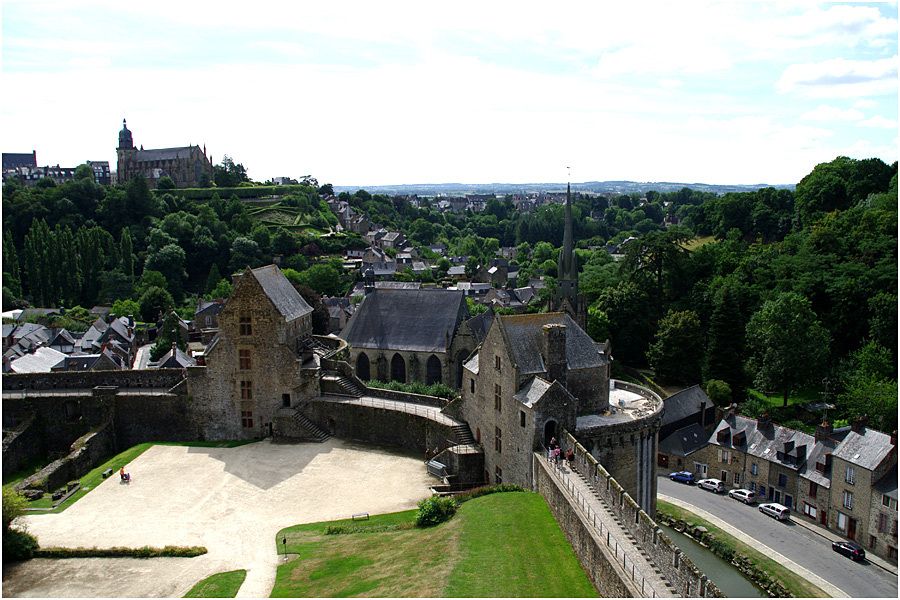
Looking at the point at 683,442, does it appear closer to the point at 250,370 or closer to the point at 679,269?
the point at 679,269

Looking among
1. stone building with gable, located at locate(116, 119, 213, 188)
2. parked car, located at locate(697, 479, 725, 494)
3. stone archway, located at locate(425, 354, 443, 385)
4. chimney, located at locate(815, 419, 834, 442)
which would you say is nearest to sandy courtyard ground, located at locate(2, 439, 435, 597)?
stone archway, located at locate(425, 354, 443, 385)

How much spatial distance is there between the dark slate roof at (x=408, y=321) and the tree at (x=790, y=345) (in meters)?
21.9

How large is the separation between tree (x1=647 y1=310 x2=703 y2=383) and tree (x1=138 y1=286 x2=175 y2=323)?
53.4 metres

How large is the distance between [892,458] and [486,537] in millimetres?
25060

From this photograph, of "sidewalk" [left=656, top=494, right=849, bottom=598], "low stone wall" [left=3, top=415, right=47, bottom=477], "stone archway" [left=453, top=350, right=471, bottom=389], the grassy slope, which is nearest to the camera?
the grassy slope

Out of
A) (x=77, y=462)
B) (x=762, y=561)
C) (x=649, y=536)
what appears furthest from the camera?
(x=77, y=462)

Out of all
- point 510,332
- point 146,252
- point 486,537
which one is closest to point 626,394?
point 510,332

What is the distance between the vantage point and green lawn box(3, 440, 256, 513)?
31.1 metres

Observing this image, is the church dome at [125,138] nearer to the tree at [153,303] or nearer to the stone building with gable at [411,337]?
the tree at [153,303]

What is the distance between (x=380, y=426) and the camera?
37.6 m

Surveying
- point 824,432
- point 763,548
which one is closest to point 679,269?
point 824,432

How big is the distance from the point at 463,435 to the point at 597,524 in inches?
518

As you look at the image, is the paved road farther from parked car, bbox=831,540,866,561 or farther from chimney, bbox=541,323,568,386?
chimney, bbox=541,323,568,386

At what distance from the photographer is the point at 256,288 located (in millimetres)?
38531
